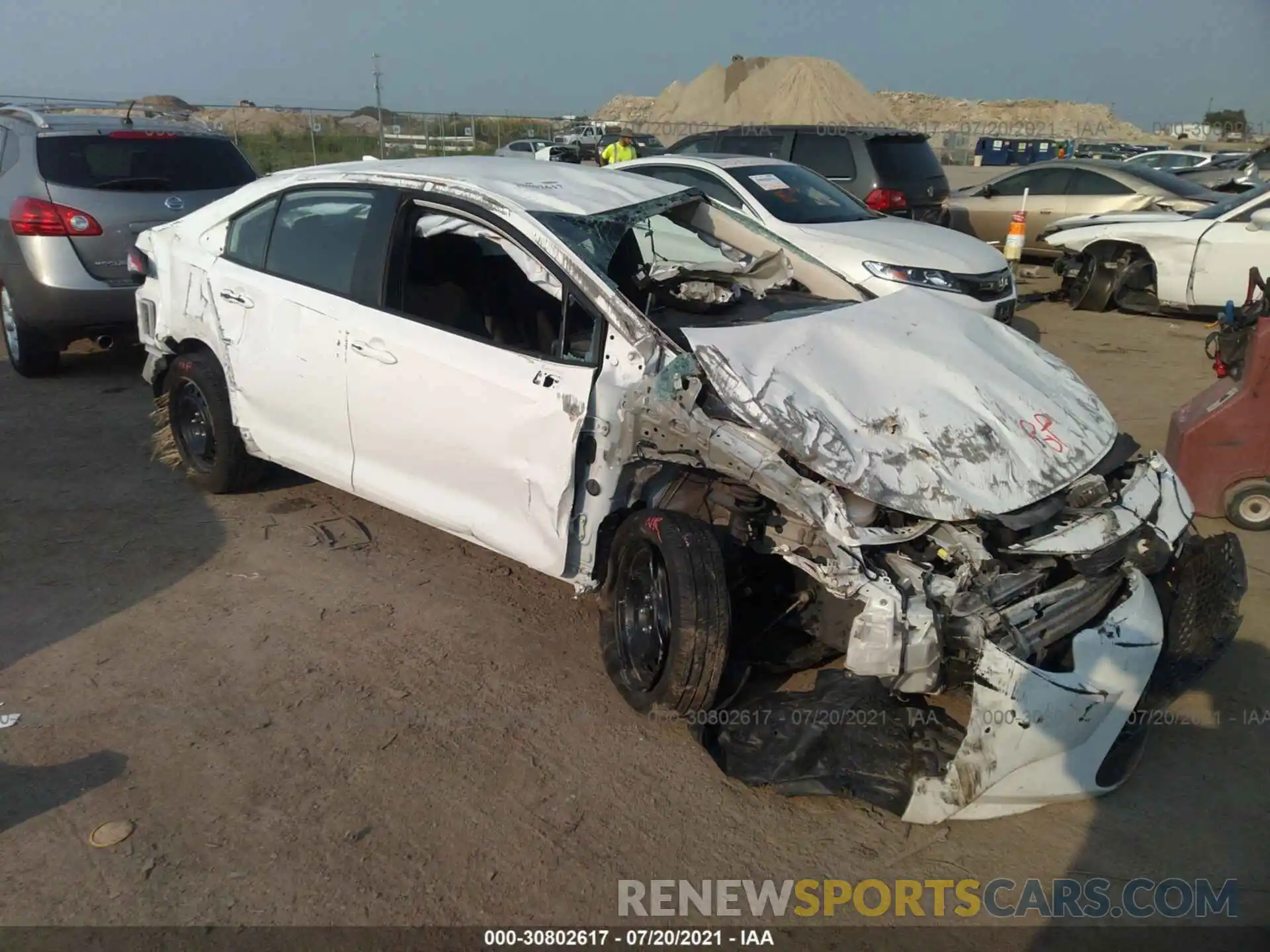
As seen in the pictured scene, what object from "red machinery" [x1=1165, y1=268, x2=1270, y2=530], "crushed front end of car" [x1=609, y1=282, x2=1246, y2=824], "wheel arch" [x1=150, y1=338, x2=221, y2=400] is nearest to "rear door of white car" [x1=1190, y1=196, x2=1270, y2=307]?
"red machinery" [x1=1165, y1=268, x2=1270, y2=530]

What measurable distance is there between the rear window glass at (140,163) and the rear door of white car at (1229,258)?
9.04m

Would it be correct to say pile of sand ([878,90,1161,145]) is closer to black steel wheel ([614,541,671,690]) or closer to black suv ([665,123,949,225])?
black suv ([665,123,949,225])

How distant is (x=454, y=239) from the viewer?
4430 millimetres

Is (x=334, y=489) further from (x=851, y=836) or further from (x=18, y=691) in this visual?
(x=851, y=836)

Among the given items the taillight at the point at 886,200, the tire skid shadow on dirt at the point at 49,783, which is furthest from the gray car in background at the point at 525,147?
the tire skid shadow on dirt at the point at 49,783

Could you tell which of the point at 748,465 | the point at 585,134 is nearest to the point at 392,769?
the point at 748,465


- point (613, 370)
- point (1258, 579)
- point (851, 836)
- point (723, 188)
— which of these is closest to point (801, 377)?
point (613, 370)

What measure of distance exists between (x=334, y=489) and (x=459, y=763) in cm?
264

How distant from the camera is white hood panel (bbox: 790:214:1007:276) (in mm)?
7891

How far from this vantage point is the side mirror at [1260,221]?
9.43 metres

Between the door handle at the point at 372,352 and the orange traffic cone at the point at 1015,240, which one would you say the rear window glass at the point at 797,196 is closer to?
the orange traffic cone at the point at 1015,240

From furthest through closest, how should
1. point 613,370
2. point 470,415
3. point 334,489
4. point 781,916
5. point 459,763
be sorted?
point 334,489, point 470,415, point 613,370, point 459,763, point 781,916

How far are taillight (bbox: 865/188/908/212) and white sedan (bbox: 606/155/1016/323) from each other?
157cm

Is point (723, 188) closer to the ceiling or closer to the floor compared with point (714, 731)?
closer to the ceiling
